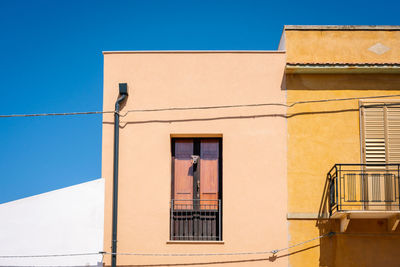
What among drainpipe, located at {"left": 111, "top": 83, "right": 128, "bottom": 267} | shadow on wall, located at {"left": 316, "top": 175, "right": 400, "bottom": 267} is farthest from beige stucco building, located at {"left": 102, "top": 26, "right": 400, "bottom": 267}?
drainpipe, located at {"left": 111, "top": 83, "right": 128, "bottom": 267}

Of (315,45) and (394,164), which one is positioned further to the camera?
(315,45)

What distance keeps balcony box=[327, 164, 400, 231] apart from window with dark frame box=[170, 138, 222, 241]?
94.1 inches

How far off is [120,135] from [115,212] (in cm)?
165

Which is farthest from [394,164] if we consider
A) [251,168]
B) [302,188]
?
[251,168]

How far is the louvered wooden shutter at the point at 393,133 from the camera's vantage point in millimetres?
12672

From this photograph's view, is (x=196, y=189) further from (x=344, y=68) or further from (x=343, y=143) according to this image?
(x=344, y=68)

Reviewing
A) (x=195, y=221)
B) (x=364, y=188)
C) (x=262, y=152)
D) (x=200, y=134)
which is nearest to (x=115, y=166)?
(x=200, y=134)

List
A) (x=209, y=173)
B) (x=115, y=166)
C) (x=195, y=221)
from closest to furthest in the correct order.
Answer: (x=115, y=166)
(x=195, y=221)
(x=209, y=173)

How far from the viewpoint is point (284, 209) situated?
40.6 feet

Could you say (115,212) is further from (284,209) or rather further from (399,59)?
(399,59)

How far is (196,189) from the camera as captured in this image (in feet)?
42.1

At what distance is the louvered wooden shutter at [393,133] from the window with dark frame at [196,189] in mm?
3607

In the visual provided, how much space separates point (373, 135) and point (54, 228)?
6951 mm

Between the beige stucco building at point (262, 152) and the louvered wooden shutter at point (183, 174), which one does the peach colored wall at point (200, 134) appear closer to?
the beige stucco building at point (262, 152)
